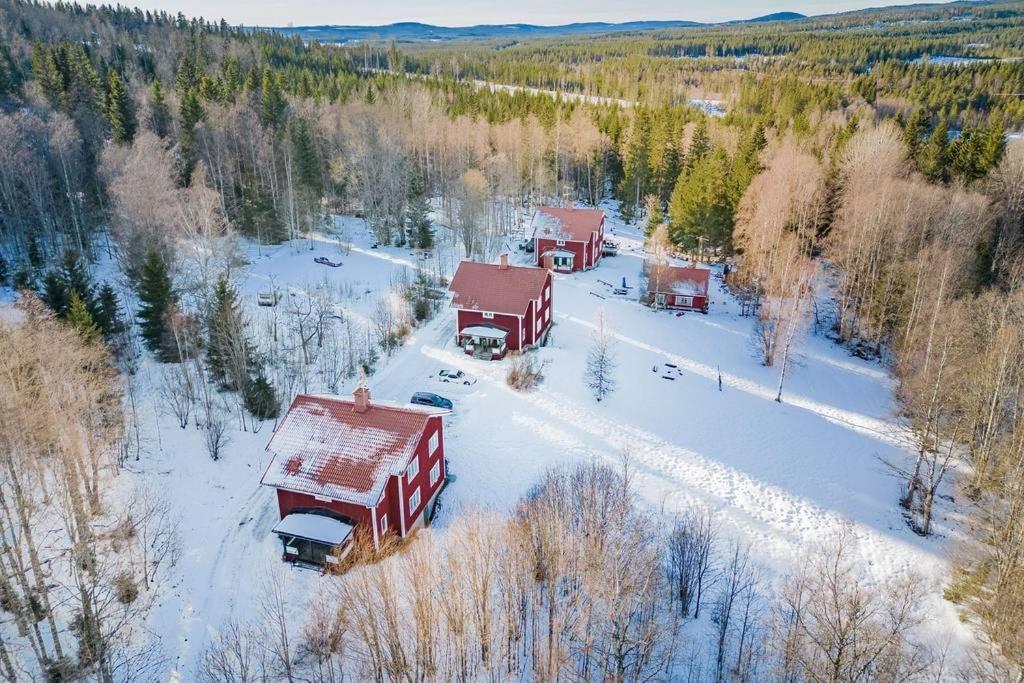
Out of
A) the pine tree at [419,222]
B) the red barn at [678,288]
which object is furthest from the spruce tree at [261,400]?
the red barn at [678,288]

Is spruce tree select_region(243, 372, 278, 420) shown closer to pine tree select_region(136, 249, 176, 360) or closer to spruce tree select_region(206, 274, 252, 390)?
spruce tree select_region(206, 274, 252, 390)

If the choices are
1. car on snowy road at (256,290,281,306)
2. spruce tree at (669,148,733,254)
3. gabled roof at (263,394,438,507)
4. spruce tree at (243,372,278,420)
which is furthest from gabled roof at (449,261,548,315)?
spruce tree at (669,148,733,254)

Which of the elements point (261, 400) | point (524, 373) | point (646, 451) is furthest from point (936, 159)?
point (261, 400)

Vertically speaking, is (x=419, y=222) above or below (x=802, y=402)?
above

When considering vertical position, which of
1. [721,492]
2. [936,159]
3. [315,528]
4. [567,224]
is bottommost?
[721,492]

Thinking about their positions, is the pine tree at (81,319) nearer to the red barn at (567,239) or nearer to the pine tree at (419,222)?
the pine tree at (419,222)

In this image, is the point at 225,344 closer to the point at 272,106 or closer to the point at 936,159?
the point at 272,106

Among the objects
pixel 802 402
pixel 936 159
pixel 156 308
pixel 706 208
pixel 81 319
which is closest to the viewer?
pixel 81 319
